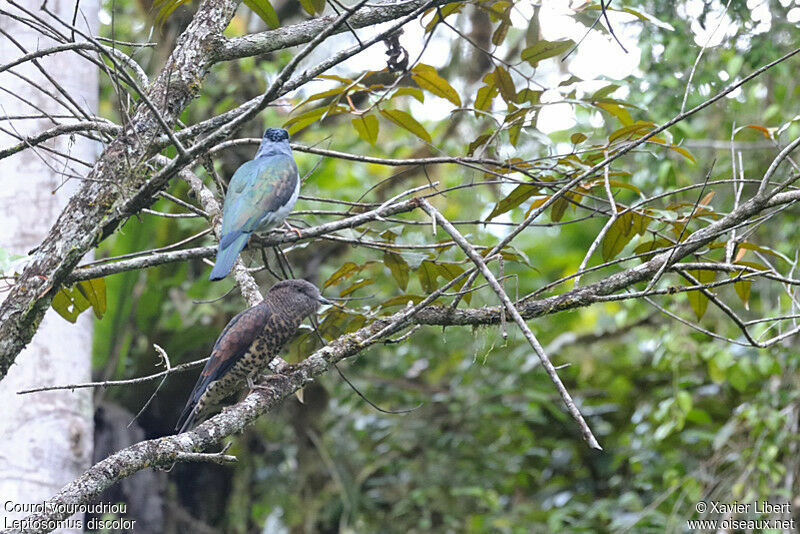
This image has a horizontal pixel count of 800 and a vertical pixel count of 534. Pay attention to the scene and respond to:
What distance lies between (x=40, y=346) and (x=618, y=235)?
9.23ft

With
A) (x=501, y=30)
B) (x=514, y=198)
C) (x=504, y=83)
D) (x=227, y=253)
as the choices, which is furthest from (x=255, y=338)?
(x=501, y=30)

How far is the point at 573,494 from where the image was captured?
238 inches

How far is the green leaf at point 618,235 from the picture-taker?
2.78m

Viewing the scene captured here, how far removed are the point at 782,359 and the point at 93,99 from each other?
4.26 meters

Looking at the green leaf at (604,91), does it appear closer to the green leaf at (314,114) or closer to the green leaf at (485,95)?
the green leaf at (485,95)

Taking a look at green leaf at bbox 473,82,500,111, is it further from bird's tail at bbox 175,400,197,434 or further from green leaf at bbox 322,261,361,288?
bird's tail at bbox 175,400,197,434

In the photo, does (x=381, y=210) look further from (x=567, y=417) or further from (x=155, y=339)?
(x=567, y=417)

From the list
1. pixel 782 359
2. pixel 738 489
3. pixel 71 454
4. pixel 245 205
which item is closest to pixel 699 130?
pixel 782 359

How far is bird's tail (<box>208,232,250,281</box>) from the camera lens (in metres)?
2.61

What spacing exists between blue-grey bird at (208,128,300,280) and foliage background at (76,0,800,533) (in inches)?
39.7

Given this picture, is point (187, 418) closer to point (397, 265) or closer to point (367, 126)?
point (397, 265)

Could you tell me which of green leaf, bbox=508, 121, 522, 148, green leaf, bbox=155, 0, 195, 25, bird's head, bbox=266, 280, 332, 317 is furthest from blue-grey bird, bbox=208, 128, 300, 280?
green leaf, bbox=508, 121, 522, 148

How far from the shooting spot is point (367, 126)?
2.91 meters

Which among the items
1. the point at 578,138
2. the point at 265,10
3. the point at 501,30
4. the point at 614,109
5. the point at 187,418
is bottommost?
the point at 187,418
